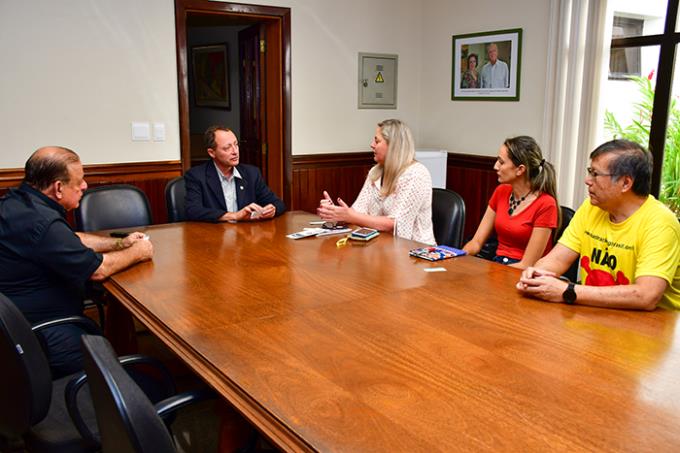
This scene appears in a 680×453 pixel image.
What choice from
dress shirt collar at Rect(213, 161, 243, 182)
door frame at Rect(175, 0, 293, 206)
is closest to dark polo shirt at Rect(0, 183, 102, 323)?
dress shirt collar at Rect(213, 161, 243, 182)

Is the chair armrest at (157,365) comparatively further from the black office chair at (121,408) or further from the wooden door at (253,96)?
the wooden door at (253,96)

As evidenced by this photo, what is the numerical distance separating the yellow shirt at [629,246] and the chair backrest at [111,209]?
238 cm

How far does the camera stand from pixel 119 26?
4.43 metres

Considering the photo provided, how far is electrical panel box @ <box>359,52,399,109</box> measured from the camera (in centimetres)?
557

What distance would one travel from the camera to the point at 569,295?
2010mm

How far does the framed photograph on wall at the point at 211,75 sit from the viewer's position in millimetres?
7051

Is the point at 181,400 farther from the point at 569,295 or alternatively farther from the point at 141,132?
the point at 141,132

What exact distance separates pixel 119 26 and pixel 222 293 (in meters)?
3.02

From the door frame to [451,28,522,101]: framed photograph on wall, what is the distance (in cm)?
148

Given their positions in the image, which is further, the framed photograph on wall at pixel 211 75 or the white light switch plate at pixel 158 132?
the framed photograph on wall at pixel 211 75

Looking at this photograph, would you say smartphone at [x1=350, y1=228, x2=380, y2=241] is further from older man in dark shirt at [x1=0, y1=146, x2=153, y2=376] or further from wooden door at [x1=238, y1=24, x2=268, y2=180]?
wooden door at [x1=238, y1=24, x2=268, y2=180]

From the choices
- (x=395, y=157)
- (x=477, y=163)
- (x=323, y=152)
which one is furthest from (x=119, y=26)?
(x=477, y=163)

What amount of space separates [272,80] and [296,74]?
0.74ft

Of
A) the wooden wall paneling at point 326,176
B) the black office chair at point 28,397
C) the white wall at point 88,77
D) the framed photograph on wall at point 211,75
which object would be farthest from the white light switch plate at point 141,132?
the black office chair at point 28,397
